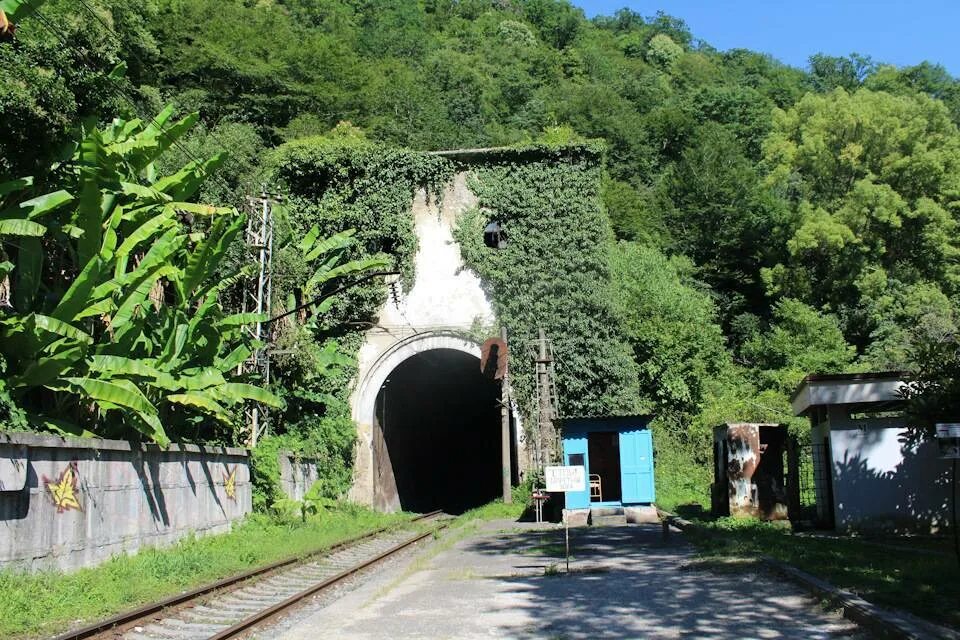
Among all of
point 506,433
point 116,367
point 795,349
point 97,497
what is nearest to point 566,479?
point 97,497

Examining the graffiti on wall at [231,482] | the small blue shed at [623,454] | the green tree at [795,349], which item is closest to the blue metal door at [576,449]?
the small blue shed at [623,454]

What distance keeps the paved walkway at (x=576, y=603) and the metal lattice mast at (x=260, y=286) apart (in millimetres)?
7363

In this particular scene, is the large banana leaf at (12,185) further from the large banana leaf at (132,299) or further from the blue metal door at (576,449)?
the blue metal door at (576,449)

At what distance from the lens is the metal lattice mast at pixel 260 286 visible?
19.7 m

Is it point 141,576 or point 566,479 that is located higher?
point 566,479

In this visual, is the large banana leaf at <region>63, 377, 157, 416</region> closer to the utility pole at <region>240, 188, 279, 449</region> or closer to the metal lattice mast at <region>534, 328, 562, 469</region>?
the utility pole at <region>240, 188, 279, 449</region>

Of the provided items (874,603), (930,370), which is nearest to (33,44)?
(874,603)

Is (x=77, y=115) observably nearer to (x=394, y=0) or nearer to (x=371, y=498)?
(x=371, y=498)

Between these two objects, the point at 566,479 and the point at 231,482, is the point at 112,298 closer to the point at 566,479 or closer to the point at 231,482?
the point at 231,482

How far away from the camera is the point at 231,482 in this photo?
710 inches

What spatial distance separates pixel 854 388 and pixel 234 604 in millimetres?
11498

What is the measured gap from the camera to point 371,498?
26375 mm

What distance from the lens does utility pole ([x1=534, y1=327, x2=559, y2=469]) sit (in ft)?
77.7

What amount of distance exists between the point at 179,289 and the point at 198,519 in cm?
433
